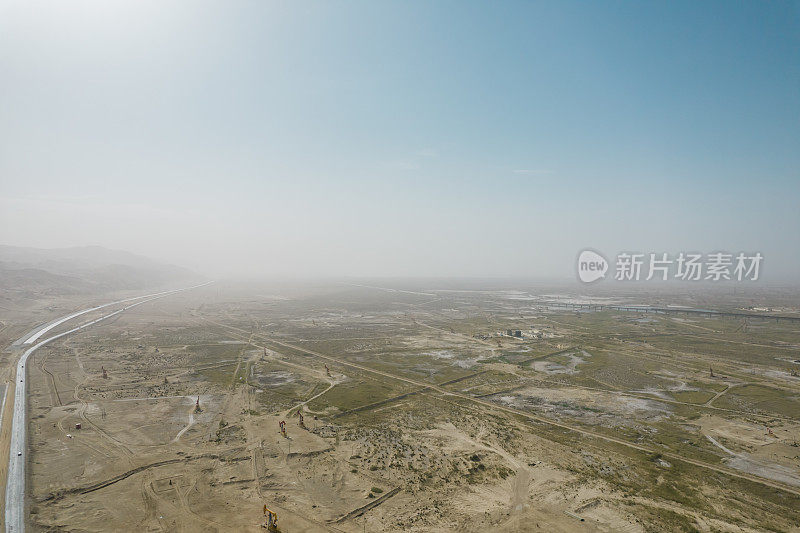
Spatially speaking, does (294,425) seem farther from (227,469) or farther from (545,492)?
(545,492)

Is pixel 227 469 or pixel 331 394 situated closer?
pixel 227 469

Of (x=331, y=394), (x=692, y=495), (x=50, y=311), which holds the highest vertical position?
(x=692, y=495)

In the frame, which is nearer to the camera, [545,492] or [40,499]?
[40,499]

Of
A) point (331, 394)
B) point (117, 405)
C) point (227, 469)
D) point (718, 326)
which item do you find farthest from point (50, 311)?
point (718, 326)

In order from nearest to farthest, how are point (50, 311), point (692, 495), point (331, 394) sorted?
point (692, 495) → point (331, 394) → point (50, 311)

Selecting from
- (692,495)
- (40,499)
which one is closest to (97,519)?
(40,499)

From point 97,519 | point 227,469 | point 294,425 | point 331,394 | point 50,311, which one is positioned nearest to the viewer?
point 97,519

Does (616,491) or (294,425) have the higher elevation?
(616,491)

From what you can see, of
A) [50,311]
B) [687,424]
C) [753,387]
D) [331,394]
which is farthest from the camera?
[50,311]

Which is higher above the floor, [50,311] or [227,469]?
[227,469]

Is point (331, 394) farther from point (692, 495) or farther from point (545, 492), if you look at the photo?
point (692, 495)
